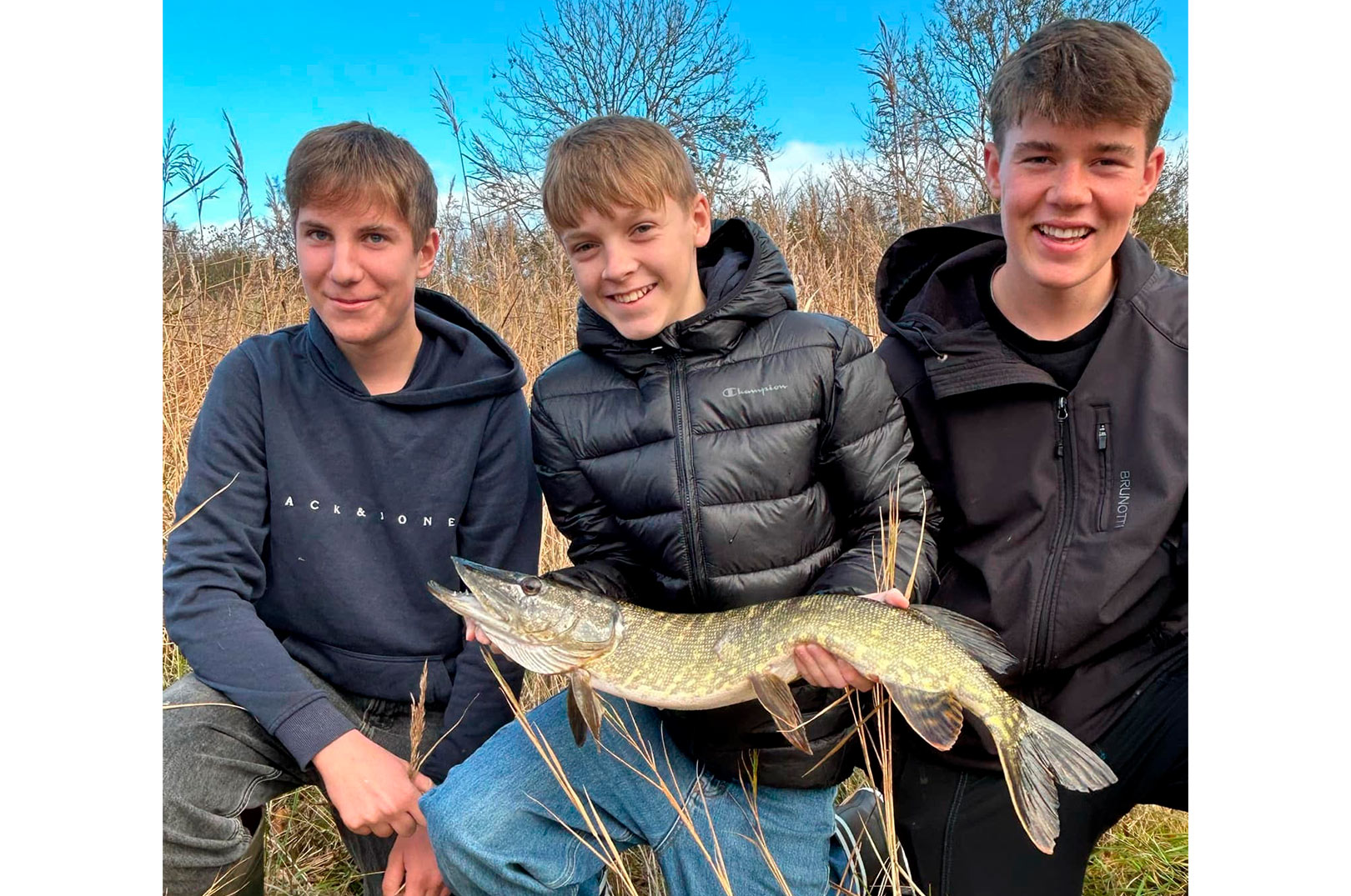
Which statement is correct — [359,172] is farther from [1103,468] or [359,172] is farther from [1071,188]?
[1103,468]

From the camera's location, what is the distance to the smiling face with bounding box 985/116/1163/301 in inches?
85.4

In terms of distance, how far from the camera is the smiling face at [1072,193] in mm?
2170

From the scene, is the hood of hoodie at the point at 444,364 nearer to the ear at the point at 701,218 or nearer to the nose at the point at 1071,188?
the ear at the point at 701,218

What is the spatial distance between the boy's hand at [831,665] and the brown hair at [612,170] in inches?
39.0

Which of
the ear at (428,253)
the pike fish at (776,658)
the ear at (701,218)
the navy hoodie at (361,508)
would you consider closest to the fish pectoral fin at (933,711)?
the pike fish at (776,658)

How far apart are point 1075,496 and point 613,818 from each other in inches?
48.4

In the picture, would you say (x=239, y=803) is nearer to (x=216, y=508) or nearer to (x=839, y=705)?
(x=216, y=508)

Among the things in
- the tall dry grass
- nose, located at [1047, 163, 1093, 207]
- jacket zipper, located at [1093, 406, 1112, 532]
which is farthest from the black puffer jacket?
the tall dry grass

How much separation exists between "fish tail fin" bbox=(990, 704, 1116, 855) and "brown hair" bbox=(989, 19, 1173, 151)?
49.6 inches
